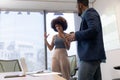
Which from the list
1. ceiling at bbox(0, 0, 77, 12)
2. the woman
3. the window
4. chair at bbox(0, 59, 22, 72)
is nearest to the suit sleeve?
the woman

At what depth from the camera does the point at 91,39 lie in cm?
158

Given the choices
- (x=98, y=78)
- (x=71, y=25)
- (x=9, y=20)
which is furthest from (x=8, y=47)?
(x=98, y=78)

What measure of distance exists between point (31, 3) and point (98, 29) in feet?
10.4

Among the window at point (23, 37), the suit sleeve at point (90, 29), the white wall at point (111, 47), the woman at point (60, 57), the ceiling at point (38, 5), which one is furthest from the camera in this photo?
the window at point (23, 37)

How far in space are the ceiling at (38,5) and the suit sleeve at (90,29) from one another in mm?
2904

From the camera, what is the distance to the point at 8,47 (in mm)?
4715

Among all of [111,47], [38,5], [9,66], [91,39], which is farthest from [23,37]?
[91,39]

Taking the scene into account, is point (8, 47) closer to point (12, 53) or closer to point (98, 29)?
point (12, 53)

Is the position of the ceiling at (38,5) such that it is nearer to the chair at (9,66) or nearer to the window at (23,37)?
the window at (23,37)

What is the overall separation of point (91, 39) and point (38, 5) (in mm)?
3253

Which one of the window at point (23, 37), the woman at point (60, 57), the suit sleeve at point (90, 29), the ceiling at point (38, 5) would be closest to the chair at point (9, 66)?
the woman at point (60, 57)

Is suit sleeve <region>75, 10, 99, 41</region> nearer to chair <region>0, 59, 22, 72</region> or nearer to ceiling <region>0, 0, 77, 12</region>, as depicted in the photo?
chair <region>0, 59, 22, 72</region>

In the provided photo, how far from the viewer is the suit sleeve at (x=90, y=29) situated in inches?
60.2

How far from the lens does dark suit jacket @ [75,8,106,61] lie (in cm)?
154
